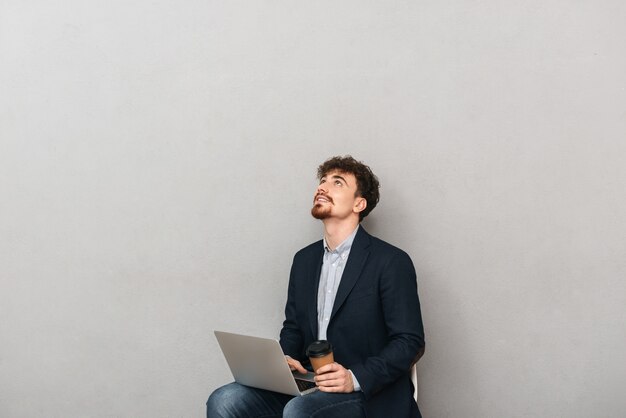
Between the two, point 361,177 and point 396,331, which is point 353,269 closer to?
point 396,331

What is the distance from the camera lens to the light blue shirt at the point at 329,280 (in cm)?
247

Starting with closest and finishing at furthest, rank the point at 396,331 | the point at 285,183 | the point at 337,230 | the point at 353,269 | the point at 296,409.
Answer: the point at 296,409 < the point at 396,331 < the point at 353,269 < the point at 337,230 < the point at 285,183

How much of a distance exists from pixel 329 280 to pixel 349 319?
0.58 feet

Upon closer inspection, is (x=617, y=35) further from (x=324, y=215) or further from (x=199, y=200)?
(x=199, y=200)

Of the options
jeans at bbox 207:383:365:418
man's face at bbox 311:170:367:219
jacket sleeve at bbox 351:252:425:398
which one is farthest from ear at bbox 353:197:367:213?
jeans at bbox 207:383:365:418

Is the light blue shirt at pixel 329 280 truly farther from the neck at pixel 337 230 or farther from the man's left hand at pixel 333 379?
the man's left hand at pixel 333 379

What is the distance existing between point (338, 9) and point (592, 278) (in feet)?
4.84

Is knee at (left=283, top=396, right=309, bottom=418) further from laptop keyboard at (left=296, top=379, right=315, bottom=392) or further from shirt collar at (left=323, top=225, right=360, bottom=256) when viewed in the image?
shirt collar at (left=323, top=225, right=360, bottom=256)

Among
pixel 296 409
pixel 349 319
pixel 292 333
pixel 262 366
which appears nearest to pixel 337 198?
pixel 349 319

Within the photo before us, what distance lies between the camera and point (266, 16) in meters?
2.99

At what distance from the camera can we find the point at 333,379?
7.14 feet

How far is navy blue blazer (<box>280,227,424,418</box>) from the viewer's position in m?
2.25

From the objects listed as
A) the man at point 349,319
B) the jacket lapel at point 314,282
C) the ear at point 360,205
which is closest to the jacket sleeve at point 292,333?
the man at point 349,319

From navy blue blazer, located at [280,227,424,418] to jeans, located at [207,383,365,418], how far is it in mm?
72
